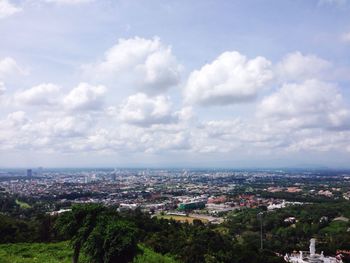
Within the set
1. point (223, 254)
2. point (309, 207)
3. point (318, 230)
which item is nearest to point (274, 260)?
point (223, 254)

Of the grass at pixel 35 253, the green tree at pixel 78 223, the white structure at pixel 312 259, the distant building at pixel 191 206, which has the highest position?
the green tree at pixel 78 223

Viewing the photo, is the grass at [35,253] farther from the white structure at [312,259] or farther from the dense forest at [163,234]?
the white structure at [312,259]

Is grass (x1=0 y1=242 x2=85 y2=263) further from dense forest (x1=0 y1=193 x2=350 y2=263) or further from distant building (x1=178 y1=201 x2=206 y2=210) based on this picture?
distant building (x1=178 y1=201 x2=206 y2=210)

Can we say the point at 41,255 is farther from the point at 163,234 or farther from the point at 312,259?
the point at 312,259

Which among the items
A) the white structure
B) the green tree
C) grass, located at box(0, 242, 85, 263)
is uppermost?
the green tree

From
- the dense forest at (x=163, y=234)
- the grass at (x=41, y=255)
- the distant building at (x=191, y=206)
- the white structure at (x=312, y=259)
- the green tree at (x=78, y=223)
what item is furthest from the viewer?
the distant building at (x=191, y=206)

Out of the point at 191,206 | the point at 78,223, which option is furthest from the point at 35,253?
the point at 191,206

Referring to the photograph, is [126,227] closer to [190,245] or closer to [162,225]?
[190,245]

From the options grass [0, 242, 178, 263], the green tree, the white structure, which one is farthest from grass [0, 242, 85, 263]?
the white structure

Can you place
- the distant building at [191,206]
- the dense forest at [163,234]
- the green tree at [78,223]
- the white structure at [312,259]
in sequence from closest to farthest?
1. the dense forest at [163,234]
2. the green tree at [78,223]
3. the white structure at [312,259]
4. the distant building at [191,206]

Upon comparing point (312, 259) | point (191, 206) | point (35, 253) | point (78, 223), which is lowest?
point (191, 206)

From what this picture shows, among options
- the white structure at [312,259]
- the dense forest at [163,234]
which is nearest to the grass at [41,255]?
the dense forest at [163,234]
